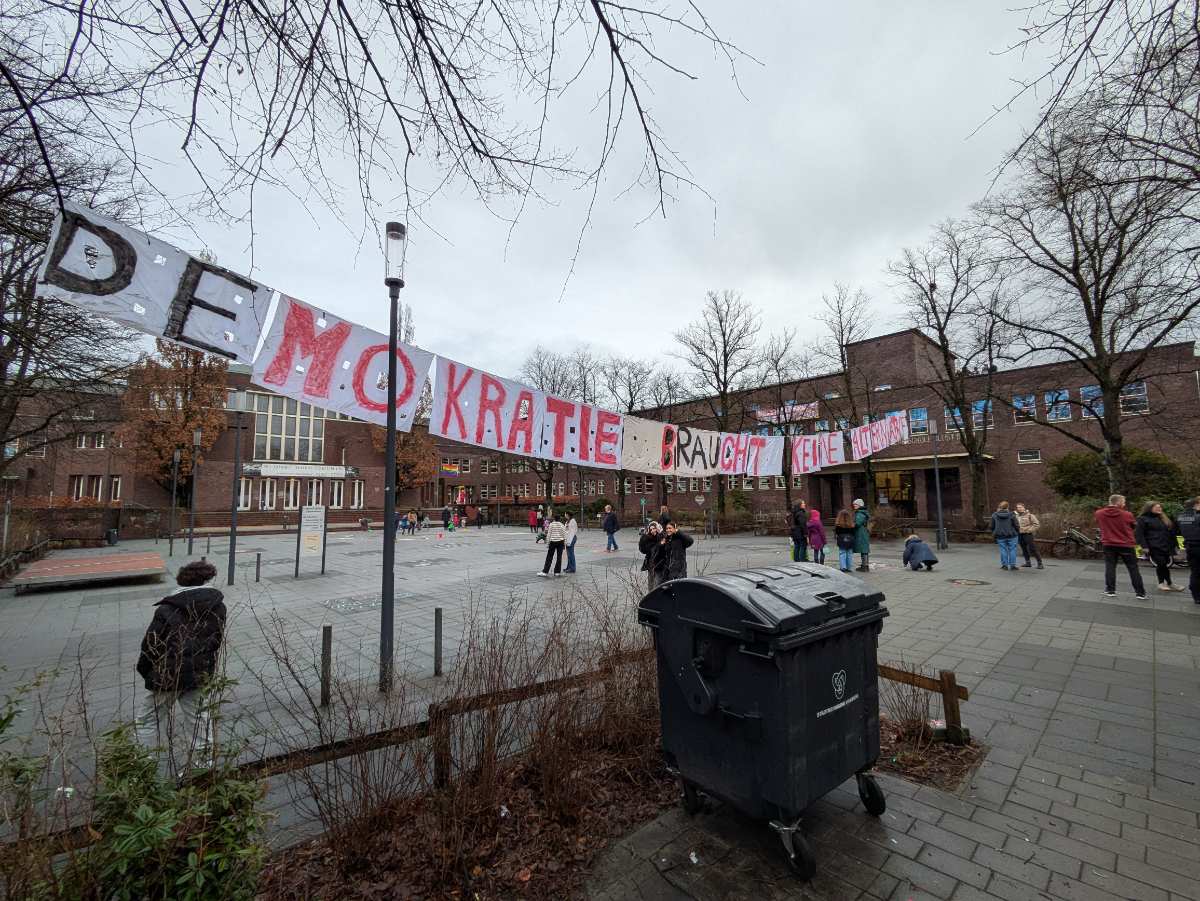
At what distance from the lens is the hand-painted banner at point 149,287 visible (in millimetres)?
2984

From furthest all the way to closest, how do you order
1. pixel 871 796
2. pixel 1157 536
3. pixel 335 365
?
pixel 1157 536
pixel 335 365
pixel 871 796

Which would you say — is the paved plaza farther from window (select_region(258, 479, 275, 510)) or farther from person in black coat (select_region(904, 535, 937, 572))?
window (select_region(258, 479, 275, 510))

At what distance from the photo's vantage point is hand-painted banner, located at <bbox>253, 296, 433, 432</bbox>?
3.74m

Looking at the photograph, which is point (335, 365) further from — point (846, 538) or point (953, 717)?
point (846, 538)

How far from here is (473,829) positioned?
2768 mm

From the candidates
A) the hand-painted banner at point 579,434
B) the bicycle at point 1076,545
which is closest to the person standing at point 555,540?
the hand-painted banner at point 579,434

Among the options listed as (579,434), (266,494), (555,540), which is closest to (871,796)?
(579,434)

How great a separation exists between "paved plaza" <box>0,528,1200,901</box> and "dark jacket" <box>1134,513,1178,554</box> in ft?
3.00

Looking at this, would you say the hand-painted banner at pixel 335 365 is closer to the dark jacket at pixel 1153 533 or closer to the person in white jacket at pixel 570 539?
the person in white jacket at pixel 570 539

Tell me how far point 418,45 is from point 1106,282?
→ 72.0 ft

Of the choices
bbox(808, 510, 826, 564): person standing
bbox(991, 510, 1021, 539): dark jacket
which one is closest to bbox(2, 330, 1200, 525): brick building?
bbox(991, 510, 1021, 539): dark jacket

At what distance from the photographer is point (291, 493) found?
42.8m

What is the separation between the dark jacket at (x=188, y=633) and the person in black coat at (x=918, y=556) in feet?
50.0

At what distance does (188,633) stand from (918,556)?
1551 centimetres
